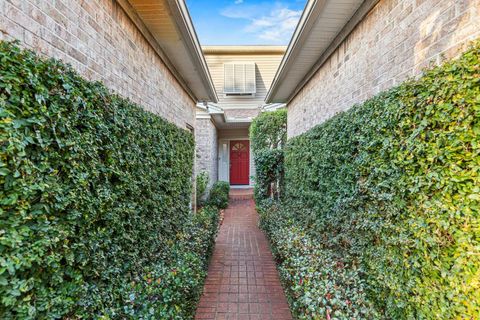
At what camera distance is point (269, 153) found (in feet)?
Answer: 24.3

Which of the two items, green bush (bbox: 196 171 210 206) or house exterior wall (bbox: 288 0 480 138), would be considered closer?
house exterior wall (bbox: 288 0 480 138)

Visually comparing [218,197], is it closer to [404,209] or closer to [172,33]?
[172,33]

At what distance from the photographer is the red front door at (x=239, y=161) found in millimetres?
13234

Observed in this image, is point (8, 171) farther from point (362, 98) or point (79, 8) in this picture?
point (362, 98)

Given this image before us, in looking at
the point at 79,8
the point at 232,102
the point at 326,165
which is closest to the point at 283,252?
the point at 326,165

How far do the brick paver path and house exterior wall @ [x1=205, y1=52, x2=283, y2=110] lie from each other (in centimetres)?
753

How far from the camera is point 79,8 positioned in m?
1.78

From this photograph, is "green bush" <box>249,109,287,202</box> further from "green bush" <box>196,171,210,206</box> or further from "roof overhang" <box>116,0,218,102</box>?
"roof overhang" <box>116,0,218,102</box>

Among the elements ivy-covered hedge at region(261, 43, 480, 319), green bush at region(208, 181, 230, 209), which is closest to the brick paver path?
ivy-covered hedge at region(261, 43, 480, 319)

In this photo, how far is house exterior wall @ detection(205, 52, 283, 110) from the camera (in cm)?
1193

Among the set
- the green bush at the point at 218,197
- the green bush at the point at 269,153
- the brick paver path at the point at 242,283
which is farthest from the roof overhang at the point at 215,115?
the brick paver path at the point at 242,283

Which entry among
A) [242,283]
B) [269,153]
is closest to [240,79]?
[269,153]

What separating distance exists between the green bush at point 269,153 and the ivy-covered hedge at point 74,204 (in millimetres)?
4951

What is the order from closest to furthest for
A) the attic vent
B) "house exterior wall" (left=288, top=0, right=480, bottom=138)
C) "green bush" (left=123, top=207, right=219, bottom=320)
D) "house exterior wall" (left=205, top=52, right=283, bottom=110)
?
"house exterior wall" (left=288, top=0, right=480, bottom=138) → "green bush" (left=123, top=207, right=219, bottom=320) → the attic vent → "house exterior wall" (left=205, top=52, right=283, bottom=110)
